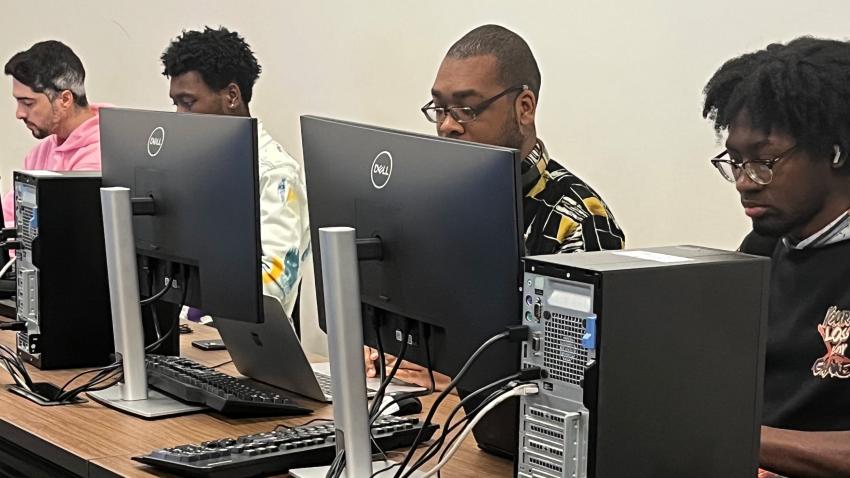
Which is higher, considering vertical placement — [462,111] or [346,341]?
[462,111]

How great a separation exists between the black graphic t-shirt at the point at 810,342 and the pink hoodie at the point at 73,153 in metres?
2.58

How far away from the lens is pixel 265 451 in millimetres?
1645

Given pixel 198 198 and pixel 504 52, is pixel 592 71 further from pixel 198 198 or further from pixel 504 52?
pixel 198 198

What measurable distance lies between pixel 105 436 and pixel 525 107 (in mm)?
1127

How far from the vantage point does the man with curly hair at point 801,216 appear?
1.87 metres

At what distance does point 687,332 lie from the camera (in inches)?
52.5

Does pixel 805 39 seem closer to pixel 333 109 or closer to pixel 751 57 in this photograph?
pixel 751 57

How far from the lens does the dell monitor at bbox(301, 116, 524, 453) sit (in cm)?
141

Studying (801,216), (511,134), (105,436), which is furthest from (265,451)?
(511,134)

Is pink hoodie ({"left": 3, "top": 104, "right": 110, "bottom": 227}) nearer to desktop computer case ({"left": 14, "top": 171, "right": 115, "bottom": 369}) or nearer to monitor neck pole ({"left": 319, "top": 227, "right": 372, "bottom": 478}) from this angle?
desktop computer case ({"left": 14, "top": 171, "right": 115, "bottom": 369})

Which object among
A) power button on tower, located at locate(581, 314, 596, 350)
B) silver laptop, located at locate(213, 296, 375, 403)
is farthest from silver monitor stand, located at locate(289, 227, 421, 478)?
silver laptop, located at locate(213, 296, 375, 403)

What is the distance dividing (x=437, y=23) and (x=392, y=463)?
84.3 inches

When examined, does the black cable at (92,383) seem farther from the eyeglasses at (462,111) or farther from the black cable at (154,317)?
the eyeglasses at (462,111)

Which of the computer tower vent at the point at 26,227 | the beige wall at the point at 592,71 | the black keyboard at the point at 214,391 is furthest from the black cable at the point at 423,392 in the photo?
the beige wall at the point at 592,71
